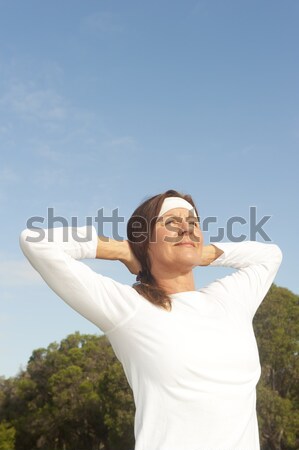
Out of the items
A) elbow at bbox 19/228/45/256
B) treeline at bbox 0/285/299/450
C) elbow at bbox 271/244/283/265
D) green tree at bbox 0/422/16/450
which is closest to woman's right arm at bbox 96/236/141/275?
elbow at bbox 19/228/45/256

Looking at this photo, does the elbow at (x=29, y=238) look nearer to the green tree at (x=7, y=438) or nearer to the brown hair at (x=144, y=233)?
the brown hair at (x=144, y=233)

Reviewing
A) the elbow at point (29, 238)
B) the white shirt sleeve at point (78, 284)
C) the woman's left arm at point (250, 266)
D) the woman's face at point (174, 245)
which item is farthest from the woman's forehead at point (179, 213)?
the elbow at point (29, 238)

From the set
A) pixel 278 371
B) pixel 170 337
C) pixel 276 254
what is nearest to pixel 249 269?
pixel 276 254

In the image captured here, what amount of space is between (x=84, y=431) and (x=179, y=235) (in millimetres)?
44054

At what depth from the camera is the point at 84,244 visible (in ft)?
10.5

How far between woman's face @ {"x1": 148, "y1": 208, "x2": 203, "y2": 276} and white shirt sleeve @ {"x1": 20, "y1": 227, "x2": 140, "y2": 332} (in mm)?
363

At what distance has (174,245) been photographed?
11.1 ft

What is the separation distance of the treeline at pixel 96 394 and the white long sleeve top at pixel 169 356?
25.0 metres

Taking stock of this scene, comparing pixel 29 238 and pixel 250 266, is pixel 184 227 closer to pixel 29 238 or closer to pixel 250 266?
pixel 250 266

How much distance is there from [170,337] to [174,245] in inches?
24.4

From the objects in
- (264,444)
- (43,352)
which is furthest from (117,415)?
(43,352)

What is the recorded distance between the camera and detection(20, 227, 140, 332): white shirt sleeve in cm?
292

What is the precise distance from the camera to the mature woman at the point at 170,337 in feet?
9.35

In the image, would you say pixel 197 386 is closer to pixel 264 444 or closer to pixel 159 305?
pixel 159 305
